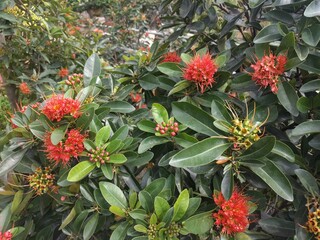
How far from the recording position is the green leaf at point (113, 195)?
2.92ft

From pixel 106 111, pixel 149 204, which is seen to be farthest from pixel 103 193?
pixel 106 111

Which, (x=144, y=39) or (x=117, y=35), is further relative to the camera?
(x=144, y=39)

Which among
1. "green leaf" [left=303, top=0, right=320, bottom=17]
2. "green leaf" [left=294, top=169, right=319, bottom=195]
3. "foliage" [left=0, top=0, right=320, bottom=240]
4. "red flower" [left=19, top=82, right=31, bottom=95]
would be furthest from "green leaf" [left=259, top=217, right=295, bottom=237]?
"red flower" [left=19, top=82, right=31, bottom=95]

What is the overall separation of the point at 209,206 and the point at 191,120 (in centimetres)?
24

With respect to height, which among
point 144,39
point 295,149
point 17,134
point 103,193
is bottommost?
point 144,39

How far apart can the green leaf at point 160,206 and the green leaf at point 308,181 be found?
1.13 ft

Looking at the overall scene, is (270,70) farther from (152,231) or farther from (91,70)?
(91,70)

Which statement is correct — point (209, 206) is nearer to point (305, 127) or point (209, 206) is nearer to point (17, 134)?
point (305, 127)

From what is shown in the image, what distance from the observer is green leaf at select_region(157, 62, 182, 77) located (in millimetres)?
1078

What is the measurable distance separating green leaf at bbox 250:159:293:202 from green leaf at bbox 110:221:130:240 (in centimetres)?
37

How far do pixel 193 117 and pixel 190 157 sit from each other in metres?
0.15

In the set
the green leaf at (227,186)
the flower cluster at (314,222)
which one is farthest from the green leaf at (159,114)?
the flower cluster at (314,222)

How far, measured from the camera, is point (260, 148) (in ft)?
2.63

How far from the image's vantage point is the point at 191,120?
910mm
